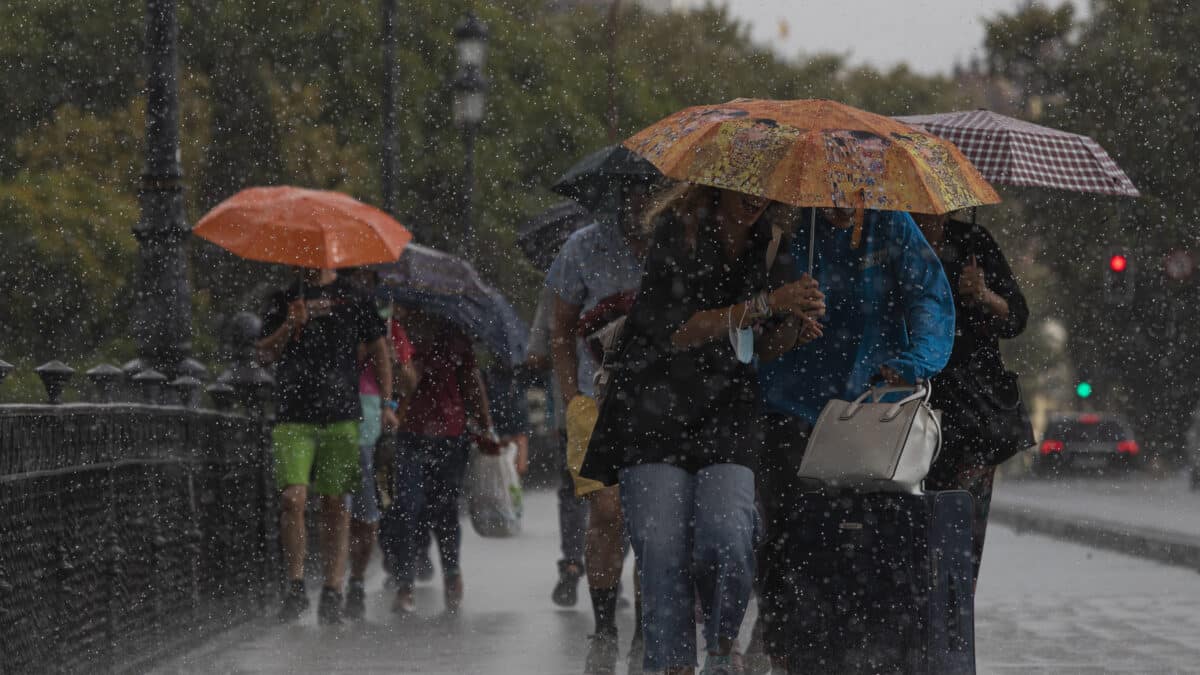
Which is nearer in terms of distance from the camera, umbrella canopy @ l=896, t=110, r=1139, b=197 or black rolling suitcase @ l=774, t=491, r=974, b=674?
black rolling suitcase @ l=774, t=491, r=974, b=674

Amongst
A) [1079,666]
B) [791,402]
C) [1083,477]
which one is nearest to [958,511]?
[791,402]

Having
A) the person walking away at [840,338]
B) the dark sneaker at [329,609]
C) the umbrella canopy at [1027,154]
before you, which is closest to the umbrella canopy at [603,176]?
the umbrella canopy at [1027,154]

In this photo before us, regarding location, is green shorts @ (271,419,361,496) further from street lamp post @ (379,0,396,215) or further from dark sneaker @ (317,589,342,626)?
street lamp post @ (379,0,396,215)

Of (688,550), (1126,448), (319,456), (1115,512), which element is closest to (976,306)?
(688,550)

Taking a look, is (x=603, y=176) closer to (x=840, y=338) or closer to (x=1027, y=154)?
(x=1027, y=154)

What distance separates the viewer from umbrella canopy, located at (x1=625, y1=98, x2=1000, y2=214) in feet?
22.6

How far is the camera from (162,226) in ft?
35.7

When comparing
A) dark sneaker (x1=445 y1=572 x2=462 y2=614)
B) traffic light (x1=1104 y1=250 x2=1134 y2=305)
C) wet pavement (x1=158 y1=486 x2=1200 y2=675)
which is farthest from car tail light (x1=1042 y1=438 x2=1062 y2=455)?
dark sneaker (x1=445 y1=572 x2=462 y2=614)

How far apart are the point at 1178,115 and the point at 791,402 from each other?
108 feet

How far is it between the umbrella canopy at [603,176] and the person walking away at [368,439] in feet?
8.00

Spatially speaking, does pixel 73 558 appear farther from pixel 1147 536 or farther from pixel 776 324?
pixel 1147 536

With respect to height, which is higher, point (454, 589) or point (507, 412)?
point (507, 412)

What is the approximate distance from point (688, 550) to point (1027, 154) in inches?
151

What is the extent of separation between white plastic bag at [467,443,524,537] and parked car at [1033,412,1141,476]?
30.8 meters
